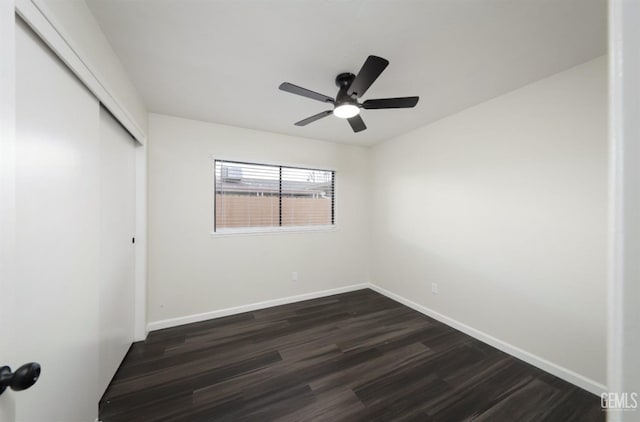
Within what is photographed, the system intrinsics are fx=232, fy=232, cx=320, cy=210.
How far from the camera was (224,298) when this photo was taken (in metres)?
2.87

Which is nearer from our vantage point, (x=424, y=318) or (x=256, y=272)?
(x=424, y=318)

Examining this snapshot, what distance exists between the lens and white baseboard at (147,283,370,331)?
2562 mm

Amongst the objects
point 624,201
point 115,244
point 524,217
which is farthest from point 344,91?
point 115,244

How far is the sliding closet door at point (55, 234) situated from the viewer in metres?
0.85

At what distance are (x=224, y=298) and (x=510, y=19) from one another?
3533 millimetres

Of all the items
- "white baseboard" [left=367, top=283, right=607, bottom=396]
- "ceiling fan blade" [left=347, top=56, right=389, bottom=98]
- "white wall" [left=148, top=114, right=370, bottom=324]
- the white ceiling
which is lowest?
"white baseboard" [left=367, top=283, right=607, bottom=396]

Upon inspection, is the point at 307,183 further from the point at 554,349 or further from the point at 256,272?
the point at 554,349

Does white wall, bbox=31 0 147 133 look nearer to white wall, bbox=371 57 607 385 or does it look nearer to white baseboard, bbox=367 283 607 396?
white wall, bbox=371 57 607 385

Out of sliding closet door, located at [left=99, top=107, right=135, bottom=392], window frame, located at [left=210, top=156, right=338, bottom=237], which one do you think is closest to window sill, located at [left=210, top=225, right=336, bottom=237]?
window frame, located at [left=210, top=156, right=338, bottom=237]

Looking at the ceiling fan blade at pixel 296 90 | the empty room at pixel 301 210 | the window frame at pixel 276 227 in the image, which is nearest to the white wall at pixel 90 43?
the empty room at pixel 301 210

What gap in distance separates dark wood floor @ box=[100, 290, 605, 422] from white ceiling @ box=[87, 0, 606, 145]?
240 cm

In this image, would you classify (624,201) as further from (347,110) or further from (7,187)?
(347,110)


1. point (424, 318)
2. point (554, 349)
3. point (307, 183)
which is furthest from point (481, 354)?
point (307, 183)

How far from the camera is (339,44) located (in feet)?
5.12
